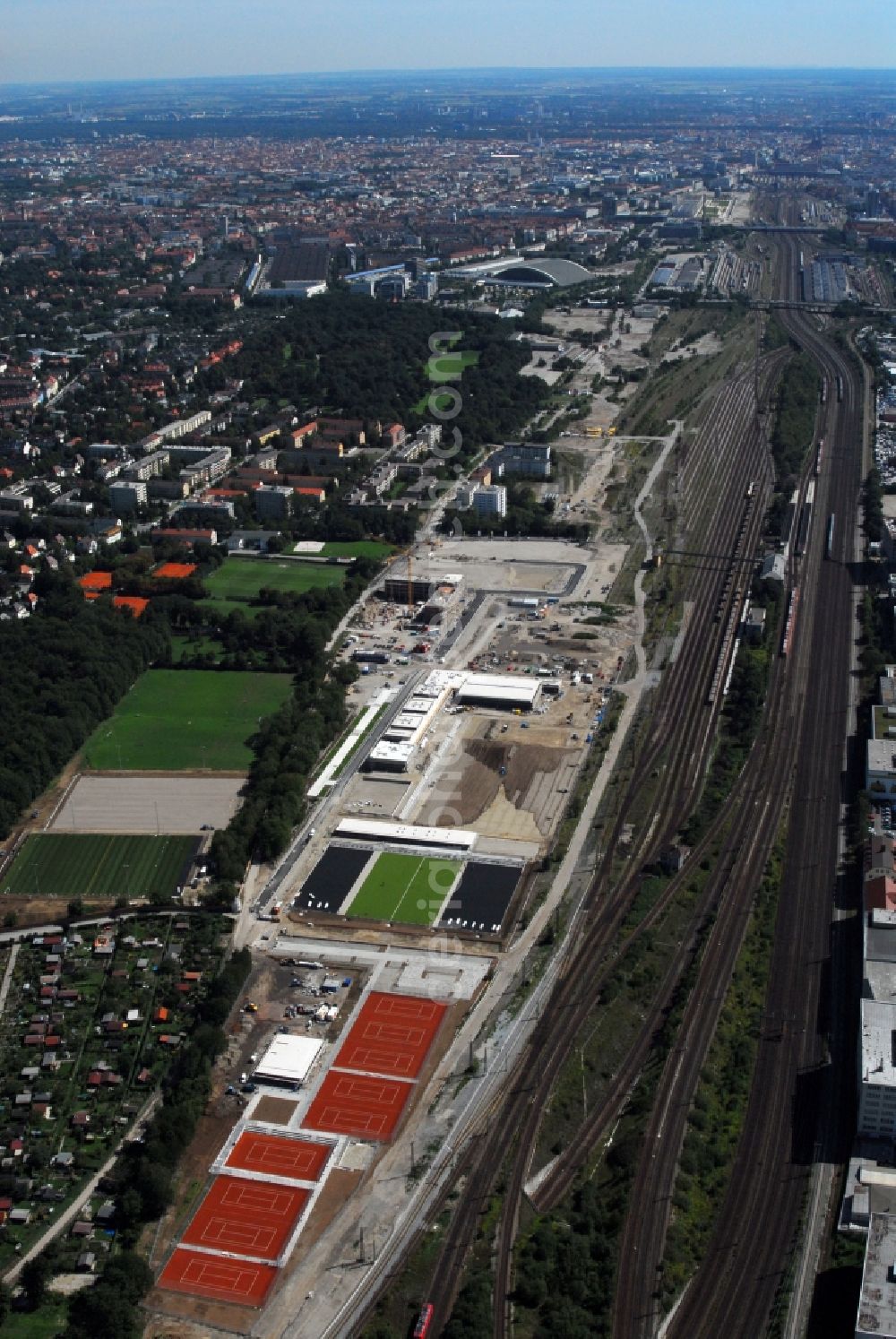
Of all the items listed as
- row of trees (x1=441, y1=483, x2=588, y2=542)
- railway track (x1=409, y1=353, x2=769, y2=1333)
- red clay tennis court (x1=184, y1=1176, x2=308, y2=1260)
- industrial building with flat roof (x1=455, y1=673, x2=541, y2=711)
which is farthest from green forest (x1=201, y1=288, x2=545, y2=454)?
red clay tennis court (x1=184, y1=1176, x2=308, y2=1260)

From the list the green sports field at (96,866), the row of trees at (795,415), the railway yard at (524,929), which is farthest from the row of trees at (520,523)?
the green sports field at (96,866)

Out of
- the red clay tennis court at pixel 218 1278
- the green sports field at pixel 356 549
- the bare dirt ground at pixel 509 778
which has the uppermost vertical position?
the green sports field at pixel 356 549

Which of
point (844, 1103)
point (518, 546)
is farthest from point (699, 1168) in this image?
point (518, 546)

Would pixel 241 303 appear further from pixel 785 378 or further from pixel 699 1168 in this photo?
pixel 699 1168

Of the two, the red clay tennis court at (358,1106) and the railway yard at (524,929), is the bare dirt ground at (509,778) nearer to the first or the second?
the railway yard at (524,929)

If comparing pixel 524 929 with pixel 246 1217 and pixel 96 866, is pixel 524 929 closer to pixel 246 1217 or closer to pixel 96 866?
pixel 246 1217

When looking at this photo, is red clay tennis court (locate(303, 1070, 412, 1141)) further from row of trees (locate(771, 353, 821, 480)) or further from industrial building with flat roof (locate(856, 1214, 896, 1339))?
row of trees (locate(771, 353, 821, 480))

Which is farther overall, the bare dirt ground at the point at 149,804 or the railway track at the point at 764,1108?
the bare dirt ground at the point at 149,804

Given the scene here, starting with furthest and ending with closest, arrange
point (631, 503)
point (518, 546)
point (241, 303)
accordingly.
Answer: point (241, 303) → point (631, 503) → point (518, 546)
